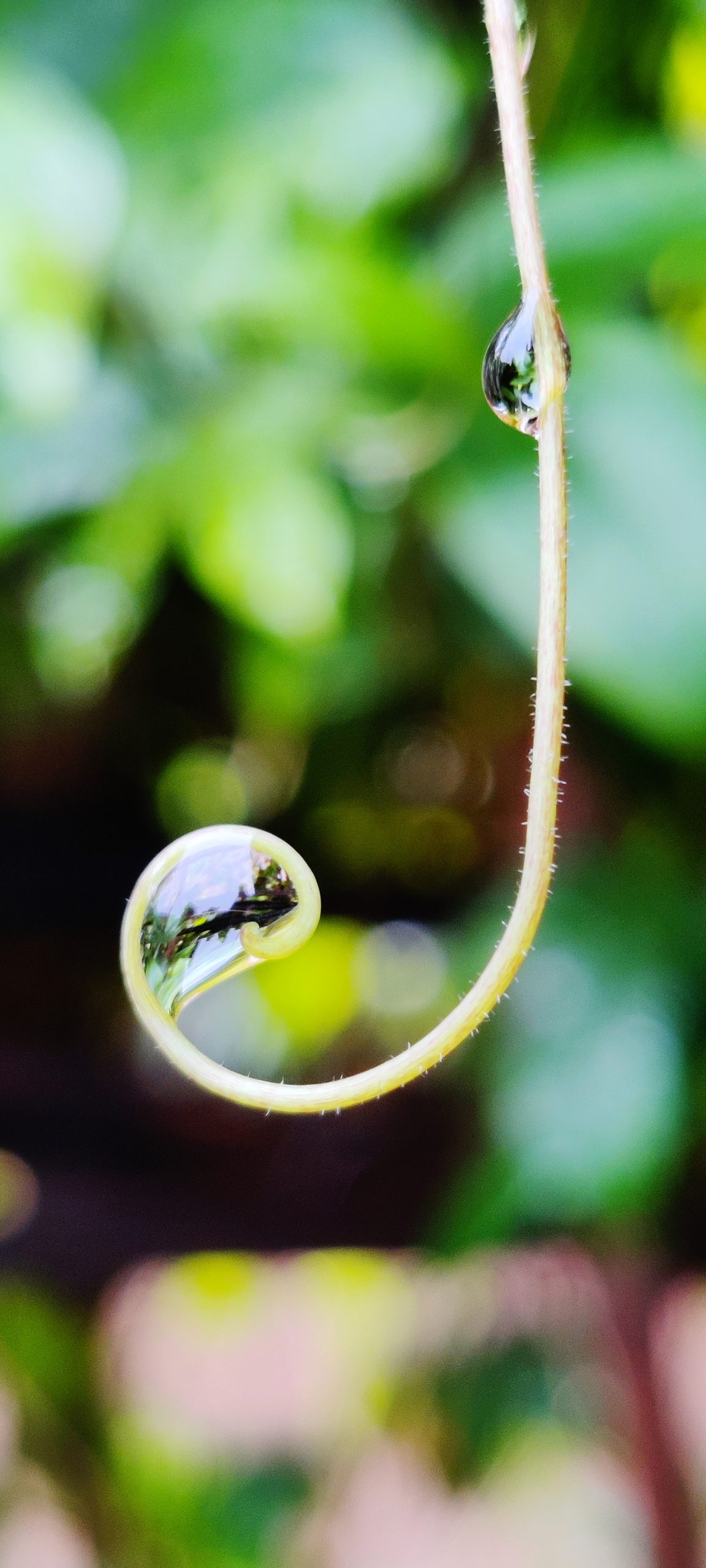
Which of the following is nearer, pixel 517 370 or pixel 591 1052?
pixel 517 370

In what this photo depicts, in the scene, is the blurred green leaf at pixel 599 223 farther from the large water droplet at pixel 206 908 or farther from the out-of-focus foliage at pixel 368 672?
the large water droplet at pixel 206 908

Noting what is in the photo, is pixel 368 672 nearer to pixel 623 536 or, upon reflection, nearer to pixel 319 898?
pixel 623 536

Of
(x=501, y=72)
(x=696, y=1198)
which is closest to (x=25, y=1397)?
(x=696, y=1198)

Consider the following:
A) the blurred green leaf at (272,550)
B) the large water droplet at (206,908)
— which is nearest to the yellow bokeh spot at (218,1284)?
the blurred green leaf at (272,550)

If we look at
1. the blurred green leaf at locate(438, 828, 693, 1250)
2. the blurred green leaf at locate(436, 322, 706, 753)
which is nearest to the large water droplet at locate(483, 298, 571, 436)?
the blurred green leaf at locate(436, 322, 706, 753)

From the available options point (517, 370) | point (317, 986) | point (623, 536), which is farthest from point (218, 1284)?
point (517, 370)

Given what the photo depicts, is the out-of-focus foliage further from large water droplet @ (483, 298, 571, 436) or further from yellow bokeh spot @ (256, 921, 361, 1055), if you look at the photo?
large water droplet @ (483, 298, 571, 436)

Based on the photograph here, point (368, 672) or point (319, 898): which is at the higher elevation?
point (368, 672)
